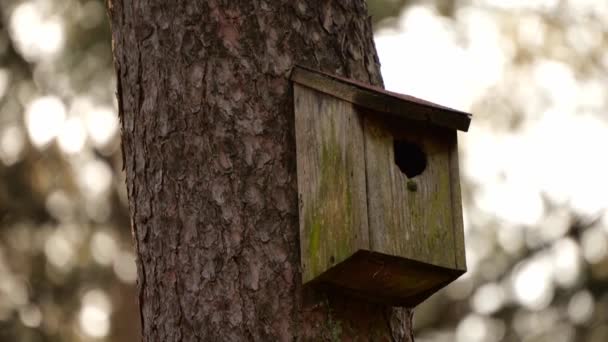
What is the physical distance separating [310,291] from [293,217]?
0.64ft

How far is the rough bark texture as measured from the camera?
3.35 meters

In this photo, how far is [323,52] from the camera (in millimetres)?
3625

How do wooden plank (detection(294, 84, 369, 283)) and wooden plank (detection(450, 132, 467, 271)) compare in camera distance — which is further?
wooden plank (detection(450, 132, 467, 271))

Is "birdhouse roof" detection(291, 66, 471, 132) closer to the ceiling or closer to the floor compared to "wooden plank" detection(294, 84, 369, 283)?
closer to the ceiling

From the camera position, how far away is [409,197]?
11.3 ft

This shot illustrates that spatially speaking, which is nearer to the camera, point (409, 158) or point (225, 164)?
point (225, 164)

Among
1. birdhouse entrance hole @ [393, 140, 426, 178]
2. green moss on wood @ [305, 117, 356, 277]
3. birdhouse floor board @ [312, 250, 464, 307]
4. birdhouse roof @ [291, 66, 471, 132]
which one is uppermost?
birdhouse roof @ [291, 66, 471, 132]

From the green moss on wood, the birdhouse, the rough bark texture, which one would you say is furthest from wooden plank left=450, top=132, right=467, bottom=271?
the green moss on wood

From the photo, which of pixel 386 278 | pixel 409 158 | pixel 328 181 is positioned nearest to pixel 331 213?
pixel 328 181

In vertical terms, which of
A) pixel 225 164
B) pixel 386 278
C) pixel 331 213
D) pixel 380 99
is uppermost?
pixel 380 99

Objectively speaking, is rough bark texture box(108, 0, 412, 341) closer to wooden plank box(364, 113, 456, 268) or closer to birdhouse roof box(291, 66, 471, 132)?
birdhouse roof box(291, 66, 471, 132)

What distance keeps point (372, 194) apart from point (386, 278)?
0.73 feet

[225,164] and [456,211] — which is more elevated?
[225,164]

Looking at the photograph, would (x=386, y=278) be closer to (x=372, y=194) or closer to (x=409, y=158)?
(x=372, y=194)
